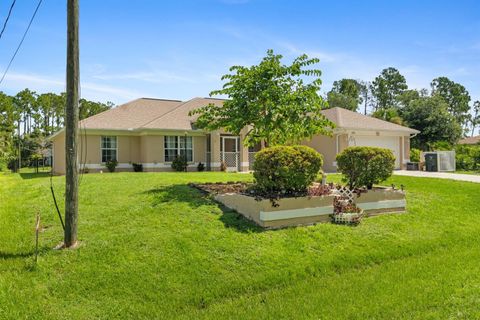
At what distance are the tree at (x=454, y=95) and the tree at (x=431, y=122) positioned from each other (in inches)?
1804

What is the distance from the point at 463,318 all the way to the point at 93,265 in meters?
5.11

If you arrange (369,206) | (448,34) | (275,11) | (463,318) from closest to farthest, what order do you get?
1. (463,318)
2. (369,206)
3. (275,11)
4. (448,34)

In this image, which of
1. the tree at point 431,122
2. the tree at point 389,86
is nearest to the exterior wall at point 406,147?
the tree at point 431,122

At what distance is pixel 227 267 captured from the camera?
5496mm

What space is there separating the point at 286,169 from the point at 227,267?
9.28 feet

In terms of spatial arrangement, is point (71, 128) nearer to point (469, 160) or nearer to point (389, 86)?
point (469, 160)

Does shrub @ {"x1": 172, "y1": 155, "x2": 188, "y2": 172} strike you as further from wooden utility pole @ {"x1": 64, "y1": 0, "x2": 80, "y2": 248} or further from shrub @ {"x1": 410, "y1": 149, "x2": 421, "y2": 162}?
shrub @ {"x1": 410, "y1": 149, "x2": 421, "y2": 162}

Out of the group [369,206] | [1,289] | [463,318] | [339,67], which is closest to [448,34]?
[339,67]

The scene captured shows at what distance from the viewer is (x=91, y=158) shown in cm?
1966

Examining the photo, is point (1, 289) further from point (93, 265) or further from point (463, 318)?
point (463, 318)

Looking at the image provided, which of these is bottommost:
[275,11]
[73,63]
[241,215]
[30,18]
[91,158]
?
[241,215]

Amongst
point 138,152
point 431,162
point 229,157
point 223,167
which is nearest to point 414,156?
Answer: point 431,162

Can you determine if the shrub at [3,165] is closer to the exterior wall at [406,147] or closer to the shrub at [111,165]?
the shrub at [111,165]

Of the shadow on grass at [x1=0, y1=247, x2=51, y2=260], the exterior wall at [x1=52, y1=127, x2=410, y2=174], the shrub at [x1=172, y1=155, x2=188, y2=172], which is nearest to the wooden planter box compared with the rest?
the shadow on grass at [x1=0, y1=247, x2=51, y2=260]
